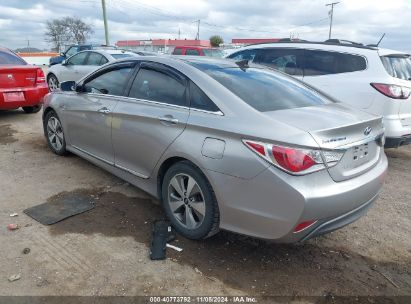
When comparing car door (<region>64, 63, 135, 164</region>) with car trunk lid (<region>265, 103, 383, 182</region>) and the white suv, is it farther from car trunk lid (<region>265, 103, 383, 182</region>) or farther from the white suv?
the white suv

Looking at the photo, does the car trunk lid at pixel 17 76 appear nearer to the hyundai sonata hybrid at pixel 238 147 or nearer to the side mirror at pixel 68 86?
the side mirror at pixel 68 86

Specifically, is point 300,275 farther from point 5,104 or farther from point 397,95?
point 5,104

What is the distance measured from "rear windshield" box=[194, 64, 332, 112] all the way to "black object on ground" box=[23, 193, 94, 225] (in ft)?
6.32

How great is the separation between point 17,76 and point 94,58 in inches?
126

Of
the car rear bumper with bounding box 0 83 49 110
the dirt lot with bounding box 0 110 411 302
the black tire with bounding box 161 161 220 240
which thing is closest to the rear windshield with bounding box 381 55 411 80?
the dirt lot with bounding box 0 110 411 302

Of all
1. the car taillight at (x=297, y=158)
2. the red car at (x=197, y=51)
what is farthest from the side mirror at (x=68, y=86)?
the red car at (x=197, y=51)

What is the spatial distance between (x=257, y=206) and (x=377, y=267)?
1243 millimetres

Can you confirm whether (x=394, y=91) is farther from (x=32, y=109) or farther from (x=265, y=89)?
(x=32, y=109)

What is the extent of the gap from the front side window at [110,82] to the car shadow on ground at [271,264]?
1.44 m

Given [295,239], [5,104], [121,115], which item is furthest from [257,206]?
Answer: [5,104]

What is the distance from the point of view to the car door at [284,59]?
21.2 feet

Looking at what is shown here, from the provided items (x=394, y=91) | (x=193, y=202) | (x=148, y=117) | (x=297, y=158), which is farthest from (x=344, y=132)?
(x=394, y=91)

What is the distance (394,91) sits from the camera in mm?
5332

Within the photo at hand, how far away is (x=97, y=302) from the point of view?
2.62 m
